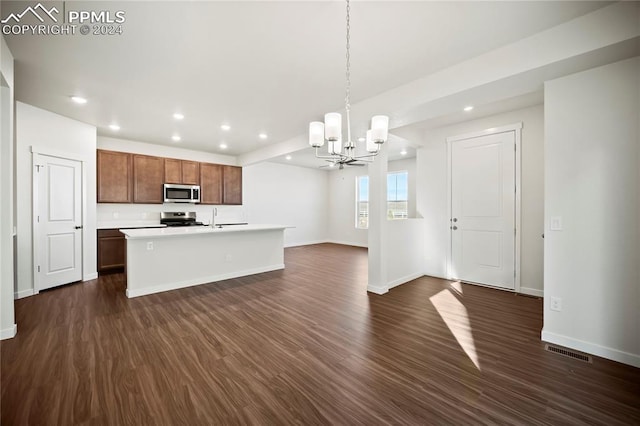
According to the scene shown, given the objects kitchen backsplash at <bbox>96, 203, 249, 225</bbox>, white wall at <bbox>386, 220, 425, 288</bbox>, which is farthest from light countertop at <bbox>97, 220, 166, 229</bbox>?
white wall at <bbox>386, 220, 425, 288</bbox>

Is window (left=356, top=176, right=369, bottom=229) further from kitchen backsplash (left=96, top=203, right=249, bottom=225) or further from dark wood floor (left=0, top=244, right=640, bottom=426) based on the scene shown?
dark wood floor (left=0, top=244, right=640, bottom=426)

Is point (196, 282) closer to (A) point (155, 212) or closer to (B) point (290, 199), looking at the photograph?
(A) point (155, 212)

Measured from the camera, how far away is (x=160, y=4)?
189cm

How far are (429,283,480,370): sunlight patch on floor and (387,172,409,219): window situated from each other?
11.8ft

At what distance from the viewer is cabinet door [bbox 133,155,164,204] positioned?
5598mm

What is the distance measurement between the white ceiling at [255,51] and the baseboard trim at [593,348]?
2.79 meters

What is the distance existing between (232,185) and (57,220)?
11.9ft

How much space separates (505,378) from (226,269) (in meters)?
4.19

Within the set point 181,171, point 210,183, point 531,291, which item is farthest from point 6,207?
point 531,291

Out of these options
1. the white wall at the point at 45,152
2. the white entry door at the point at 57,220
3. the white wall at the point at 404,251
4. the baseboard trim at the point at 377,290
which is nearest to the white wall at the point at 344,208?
the white wall at the point at 404,251

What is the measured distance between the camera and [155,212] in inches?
241

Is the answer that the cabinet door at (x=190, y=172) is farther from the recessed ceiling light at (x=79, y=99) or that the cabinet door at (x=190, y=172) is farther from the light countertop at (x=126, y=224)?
the recessed ceiling light at (x=79, y=99)

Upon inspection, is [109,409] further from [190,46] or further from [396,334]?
[190,46]

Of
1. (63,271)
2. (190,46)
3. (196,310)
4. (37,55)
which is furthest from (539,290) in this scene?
(63,271)
